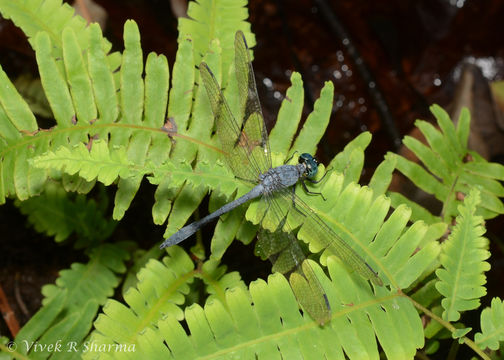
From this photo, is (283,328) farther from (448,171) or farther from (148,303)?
(448,171)

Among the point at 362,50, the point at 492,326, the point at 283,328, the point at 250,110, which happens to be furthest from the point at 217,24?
the point at 362,50

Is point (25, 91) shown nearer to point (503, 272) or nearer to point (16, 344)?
point (16, 344)

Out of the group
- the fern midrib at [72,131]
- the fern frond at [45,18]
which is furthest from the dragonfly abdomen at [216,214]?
the fern frond at [45,18]

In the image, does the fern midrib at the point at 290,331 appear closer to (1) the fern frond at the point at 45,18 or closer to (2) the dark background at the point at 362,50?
(1) the fern frond at the point at 45,18

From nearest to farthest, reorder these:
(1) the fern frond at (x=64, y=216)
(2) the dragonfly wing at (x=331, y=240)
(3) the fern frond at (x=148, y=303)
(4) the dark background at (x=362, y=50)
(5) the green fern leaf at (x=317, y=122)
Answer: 1. (2) the dragonfly wing at (x=331, y=240)
2. (3) the fern frond at (x=148, y=303)
3. (5) the green fern leaf at (x=317, y=122)
4. (1) the fern frond at (x=64, y=216)
5. (4) the dark background at (x=362, y=50)

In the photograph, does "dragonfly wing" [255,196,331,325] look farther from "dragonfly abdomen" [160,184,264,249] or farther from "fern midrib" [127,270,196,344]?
"fern midrib" [127,270,196,344]
